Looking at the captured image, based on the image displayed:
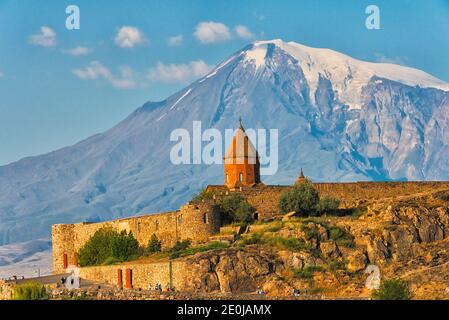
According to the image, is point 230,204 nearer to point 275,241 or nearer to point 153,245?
point 153,245

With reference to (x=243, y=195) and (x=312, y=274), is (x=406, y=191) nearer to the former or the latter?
(x=243, y=195)

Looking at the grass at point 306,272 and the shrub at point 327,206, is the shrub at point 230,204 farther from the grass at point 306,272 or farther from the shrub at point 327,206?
the grass at point 306,272

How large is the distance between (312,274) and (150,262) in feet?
21.4

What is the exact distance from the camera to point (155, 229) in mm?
71625

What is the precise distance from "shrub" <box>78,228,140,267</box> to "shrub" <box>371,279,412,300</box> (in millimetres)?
19841

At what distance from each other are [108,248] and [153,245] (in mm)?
2341

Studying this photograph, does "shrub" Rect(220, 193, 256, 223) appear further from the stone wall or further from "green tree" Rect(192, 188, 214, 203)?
the stone wall

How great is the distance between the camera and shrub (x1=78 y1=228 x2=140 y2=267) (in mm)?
70906

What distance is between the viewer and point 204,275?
200 ft

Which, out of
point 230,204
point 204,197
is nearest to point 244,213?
point 230,204

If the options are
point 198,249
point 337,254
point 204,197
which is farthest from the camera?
point 204,197

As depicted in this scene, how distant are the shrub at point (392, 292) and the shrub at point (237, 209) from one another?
1849 cm

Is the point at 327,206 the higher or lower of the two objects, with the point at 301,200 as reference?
lower
